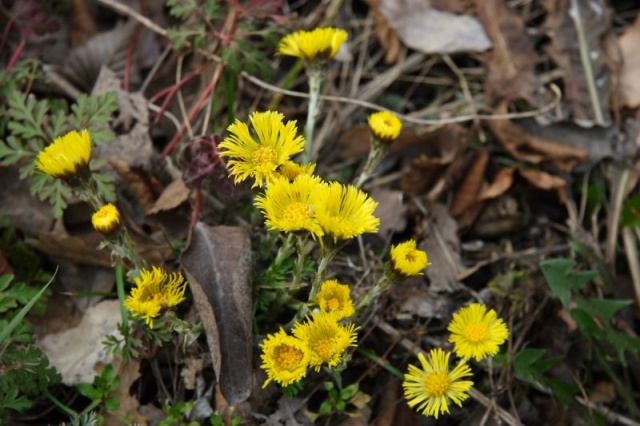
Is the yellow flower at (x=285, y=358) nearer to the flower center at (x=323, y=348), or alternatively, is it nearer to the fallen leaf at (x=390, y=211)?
the flower center at (x=323, y=348)

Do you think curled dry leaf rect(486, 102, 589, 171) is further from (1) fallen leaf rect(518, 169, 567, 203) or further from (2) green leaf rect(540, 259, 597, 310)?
(2) green leaf rect(540, 259, 597, 310)

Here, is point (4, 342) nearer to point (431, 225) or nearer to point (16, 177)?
point (16, 177)

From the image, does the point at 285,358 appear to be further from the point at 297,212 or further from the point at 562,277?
the point at 562,277

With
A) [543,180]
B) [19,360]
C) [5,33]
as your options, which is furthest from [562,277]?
[5,33]

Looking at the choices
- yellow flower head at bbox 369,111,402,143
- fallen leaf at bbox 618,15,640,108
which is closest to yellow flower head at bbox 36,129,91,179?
yellow flower head at bbox 369,111,402,143

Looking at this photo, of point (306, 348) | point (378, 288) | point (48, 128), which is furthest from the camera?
point (48, 128)

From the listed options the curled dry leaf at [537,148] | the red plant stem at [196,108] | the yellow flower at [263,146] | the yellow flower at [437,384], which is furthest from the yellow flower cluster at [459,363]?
the red plant stem at [196,108]
